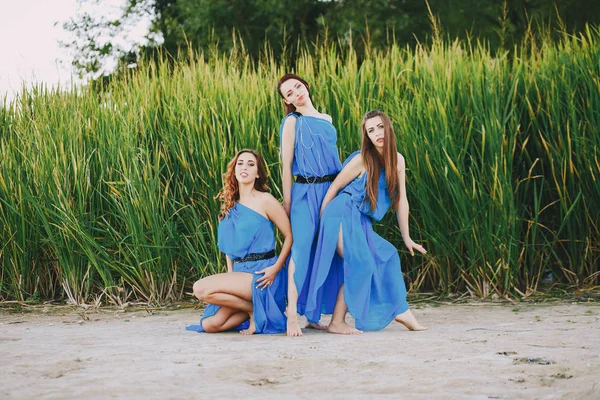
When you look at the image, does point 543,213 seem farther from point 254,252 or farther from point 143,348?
point 143,348

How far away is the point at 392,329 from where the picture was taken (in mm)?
4449

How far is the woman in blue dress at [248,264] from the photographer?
4.28 meters

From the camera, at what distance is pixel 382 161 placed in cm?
433

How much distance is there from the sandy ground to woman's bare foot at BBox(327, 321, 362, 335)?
0.07m

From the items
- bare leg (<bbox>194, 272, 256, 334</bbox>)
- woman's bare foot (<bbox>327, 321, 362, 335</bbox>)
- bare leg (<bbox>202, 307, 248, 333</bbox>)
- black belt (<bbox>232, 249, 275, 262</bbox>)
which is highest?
→ black belt (<bbox>232, 249, 275, 262</bbox>)

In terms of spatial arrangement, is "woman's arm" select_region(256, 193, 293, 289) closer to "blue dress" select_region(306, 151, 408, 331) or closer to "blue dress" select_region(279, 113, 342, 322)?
"blue dress" select_region(279, 113, 342, 322)

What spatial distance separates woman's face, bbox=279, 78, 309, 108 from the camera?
14.4 feet

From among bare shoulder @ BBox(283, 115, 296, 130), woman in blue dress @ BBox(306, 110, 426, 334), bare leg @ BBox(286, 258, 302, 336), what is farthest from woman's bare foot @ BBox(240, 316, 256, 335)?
bare shoulder @ BBox(283, 115, 296, 130)

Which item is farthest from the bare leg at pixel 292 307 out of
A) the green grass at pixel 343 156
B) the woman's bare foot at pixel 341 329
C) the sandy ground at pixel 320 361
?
the green grass at pixel 343 156

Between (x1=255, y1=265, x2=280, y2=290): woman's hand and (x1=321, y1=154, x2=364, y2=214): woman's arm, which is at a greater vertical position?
(x1=321, y1=154, x2=364, y2=214): woman's arm

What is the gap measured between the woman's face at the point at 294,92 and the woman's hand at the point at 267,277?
2.98ft

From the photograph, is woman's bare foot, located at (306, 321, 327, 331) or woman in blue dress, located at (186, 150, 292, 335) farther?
woman's bare foot, located at (306, 321, 327, 331)

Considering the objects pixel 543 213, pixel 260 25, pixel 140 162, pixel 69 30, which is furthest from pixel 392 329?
pixel 69 30

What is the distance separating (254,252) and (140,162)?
1746 mm
